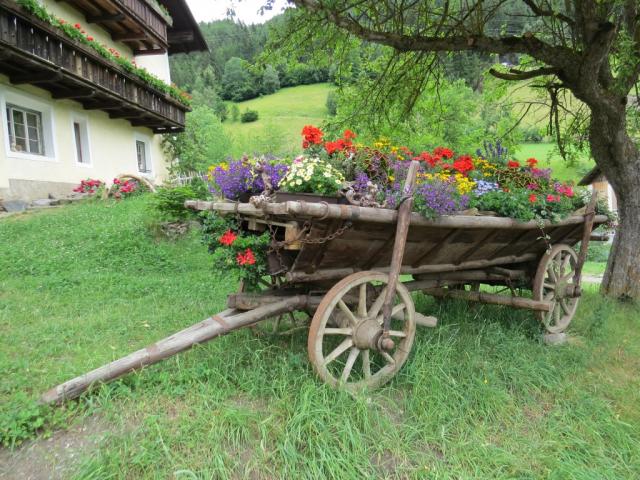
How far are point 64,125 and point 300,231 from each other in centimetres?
1212

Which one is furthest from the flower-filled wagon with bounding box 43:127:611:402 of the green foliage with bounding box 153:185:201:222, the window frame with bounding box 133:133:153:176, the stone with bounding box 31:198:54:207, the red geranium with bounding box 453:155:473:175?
the window frame with bounding box 133:133:153:176

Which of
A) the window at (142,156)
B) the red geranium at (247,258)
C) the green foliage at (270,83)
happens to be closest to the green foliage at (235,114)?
the green foliage at (270,83)

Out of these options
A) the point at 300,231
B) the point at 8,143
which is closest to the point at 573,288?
the point at 300,231

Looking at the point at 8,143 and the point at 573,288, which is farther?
the point at 8,143

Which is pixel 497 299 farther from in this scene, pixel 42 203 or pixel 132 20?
pixel 132 20

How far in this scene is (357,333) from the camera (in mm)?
3016

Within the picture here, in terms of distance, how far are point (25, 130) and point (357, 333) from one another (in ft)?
38.4

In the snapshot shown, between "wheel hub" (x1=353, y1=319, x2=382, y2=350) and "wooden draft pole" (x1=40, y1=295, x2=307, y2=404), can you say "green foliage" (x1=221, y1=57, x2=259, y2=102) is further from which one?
"wheel hub" (x1=353, y1=319, x2=382, y2=350)

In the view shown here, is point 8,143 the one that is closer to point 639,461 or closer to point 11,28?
point 11,28

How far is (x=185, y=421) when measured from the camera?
2.60 meters

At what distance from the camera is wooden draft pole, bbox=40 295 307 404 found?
2.67 m

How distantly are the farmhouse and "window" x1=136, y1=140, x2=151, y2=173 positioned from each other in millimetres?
42

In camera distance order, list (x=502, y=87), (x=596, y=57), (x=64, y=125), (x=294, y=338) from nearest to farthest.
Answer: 1. (x=294, y=338)
2. (x=596, y=57)
3. (x=502, y=87)
4. (x=64, y=125)

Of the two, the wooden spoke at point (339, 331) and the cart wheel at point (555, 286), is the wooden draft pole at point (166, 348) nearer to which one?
the wooden spoke at point (339, 331)
